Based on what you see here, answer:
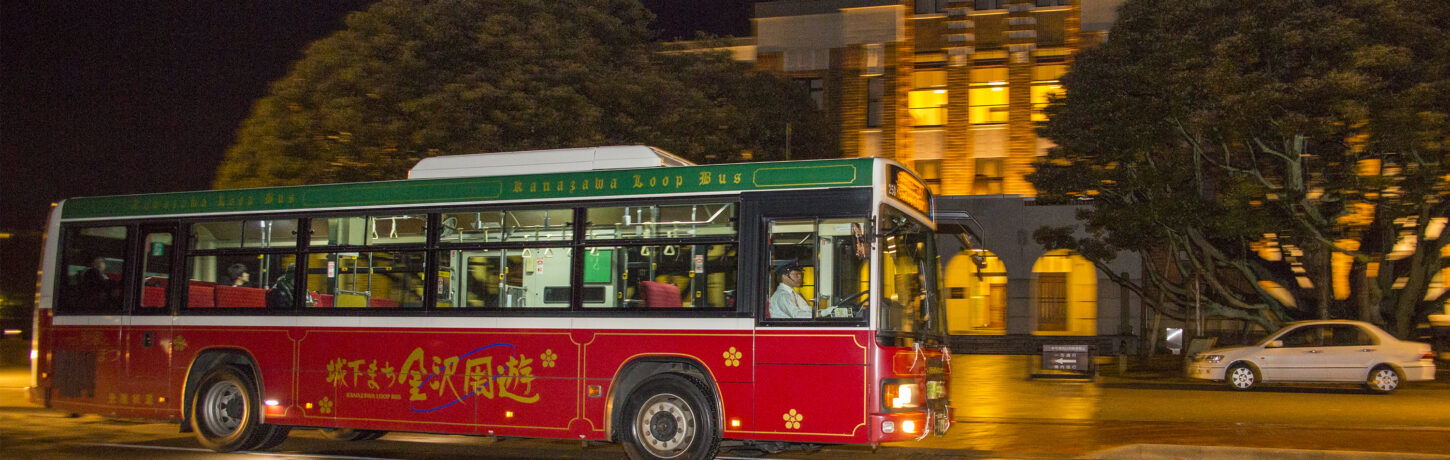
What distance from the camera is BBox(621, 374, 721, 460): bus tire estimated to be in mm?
9844

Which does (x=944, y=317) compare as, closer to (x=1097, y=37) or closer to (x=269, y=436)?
(x=269, y=436)

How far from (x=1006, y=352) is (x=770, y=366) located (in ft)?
92.6

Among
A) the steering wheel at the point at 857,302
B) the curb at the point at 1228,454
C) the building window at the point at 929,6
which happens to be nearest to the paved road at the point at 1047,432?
the curb at the point at 1228,454

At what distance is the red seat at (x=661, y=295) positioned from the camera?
9945 millimetres

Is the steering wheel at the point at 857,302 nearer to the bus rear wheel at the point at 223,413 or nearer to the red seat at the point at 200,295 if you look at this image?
the bus rear wheel at the point at 223,413

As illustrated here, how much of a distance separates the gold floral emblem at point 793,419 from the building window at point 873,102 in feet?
96.5

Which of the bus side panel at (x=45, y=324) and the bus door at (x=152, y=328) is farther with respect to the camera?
the bus side panel at (x=45, y=324)

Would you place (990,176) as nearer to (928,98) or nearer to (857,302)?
(928,98)

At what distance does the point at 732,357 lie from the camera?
971 cm

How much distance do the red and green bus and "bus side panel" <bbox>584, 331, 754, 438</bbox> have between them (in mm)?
19

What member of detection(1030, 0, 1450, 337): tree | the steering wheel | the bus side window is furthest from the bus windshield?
detection(1030, 0, 1450, 337): tree

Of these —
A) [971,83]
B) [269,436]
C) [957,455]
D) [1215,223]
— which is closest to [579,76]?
[269,436]

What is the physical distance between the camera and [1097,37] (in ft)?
116

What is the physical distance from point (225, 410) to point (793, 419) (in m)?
6.60
